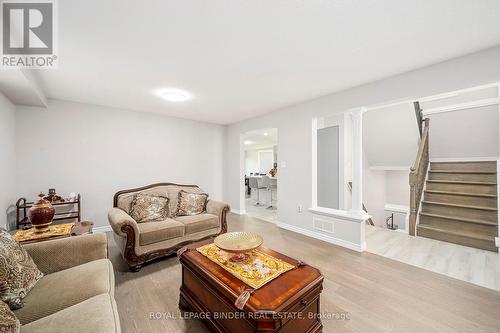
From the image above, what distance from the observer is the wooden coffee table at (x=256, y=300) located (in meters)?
1.13

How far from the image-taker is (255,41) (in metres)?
1.88

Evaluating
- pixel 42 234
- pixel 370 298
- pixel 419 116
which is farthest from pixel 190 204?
pixel 419 116

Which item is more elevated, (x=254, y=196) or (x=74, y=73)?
(x=74, y=73)

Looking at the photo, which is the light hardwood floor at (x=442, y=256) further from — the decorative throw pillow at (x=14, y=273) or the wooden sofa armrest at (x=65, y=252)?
the decorative throw pillow at (x=14, y=273)

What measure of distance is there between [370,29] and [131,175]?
4.43 metres

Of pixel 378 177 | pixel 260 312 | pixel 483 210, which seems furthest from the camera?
pixel 378 177

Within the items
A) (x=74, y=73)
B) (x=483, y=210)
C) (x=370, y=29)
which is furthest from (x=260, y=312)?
(x=483, y=210)

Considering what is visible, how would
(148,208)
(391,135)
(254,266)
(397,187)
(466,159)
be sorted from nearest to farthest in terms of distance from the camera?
(254,266), (148,208), (466,159), (391,135), (397,187)

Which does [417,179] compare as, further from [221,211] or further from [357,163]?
[221,211]

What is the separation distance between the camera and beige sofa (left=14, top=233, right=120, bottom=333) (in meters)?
1.03

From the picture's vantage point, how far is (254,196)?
296 inches

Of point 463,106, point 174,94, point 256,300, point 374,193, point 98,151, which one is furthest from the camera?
point 374,193

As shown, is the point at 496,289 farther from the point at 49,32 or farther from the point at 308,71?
the point at 49,32

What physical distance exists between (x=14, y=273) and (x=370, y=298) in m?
2.74
